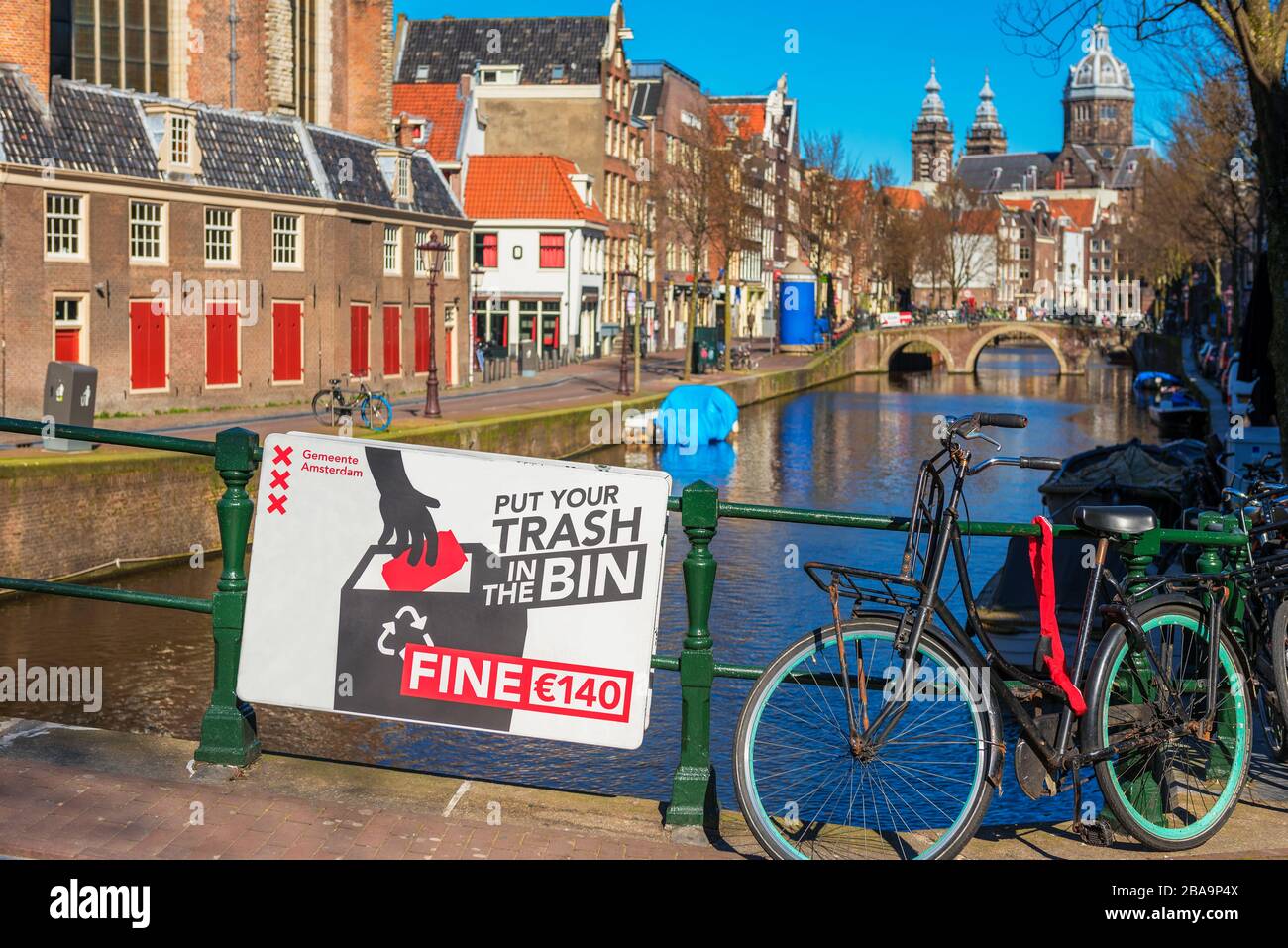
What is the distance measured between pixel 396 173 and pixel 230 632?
39800 millimetres

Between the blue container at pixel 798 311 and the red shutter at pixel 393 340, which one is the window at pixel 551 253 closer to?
the blue container at pixel 798 311

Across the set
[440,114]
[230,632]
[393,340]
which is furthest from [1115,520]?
[440,114]

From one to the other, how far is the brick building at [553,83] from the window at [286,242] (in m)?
28.7

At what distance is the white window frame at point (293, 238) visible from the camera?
3869 centimetres

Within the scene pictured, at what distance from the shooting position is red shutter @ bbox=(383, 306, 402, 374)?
43719 millimetres

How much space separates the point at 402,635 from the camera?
20.9ft

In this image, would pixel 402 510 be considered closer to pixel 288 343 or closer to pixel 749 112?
pixel 288 343

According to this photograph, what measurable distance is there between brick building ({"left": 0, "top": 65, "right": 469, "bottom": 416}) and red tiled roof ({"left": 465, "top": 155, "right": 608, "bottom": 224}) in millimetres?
17918

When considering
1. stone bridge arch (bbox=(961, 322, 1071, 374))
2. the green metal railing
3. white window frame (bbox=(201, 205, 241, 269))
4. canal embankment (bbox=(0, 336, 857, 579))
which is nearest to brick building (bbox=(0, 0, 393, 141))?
white window frame (bbox=(201, 205, 241, 269))

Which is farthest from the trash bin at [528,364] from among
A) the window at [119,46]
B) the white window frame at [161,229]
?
the white window frame at [161,229]

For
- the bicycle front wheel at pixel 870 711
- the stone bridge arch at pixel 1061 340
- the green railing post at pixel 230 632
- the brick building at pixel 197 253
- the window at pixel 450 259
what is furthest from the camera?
the stone bridge arch at pixel 1061 340

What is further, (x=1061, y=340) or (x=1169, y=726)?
(x=1061, y=340)

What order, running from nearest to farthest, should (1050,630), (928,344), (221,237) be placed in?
1. (1050,630)
2. (221,237)
3. (928,344)
